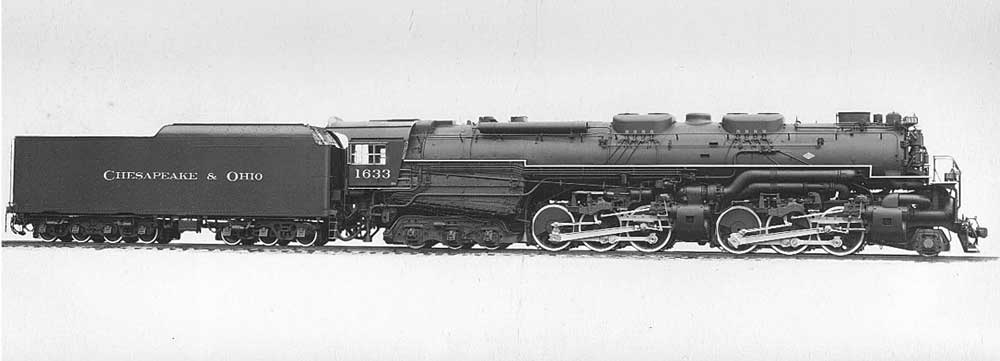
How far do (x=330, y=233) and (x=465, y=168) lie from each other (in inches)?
135

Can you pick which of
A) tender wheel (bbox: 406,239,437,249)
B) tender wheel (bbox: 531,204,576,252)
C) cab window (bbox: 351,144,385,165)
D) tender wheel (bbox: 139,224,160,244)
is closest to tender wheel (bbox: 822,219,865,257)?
tender wheel (bbox: 531,204,576,252)

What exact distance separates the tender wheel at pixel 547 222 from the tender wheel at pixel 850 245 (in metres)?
5.14

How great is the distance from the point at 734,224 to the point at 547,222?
3757 millimetres

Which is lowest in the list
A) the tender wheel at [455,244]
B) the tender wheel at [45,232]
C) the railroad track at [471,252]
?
the railroad track at [471,252]

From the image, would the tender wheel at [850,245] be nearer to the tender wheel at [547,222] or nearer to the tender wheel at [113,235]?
the tender wheel at [547,222]

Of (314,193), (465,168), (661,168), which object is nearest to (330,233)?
(314,193)

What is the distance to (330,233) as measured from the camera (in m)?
23.8

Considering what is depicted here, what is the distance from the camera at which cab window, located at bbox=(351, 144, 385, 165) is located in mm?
23203

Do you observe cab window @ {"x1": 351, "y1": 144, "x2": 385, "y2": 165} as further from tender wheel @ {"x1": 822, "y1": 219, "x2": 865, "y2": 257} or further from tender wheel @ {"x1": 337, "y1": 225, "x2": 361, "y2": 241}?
tender wheel @ {"x1": 822, "y1": 219, "x2": 865, "y2": 257}

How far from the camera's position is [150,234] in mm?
23797

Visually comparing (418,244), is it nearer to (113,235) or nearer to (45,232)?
(113,235)

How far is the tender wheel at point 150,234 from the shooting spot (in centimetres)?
2369

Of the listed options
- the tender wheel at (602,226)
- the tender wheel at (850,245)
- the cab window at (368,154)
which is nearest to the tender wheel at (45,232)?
the cab window at (368,154)

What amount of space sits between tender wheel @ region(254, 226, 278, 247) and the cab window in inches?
90.9
